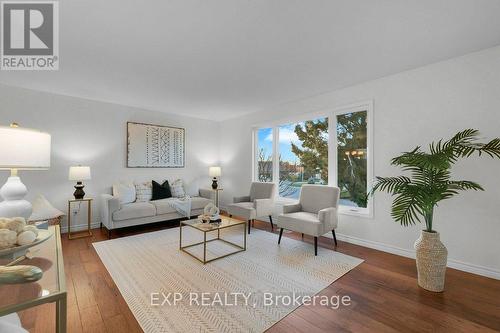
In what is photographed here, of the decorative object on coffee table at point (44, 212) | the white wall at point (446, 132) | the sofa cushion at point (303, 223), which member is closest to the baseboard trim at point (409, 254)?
the white wall at point (446, 132)

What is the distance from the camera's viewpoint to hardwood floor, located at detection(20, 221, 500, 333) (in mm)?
1611

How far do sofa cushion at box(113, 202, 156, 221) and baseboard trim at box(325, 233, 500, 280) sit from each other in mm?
3111

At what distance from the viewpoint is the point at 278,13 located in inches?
71.7

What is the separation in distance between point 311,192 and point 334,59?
1.93 metres

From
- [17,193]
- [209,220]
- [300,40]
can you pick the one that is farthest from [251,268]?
[300,40]

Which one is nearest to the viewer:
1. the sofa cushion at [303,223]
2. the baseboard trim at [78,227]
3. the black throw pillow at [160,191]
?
the sofa cushion at [303,223]

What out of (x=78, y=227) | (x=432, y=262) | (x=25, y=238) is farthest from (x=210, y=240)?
(x=432, y=262)

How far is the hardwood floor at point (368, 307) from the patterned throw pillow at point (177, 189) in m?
2.23

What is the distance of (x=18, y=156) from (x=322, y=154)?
3718 millimetres

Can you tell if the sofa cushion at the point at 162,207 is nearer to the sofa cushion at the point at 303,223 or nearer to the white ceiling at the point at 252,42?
the white ceiling at the point at 252,42

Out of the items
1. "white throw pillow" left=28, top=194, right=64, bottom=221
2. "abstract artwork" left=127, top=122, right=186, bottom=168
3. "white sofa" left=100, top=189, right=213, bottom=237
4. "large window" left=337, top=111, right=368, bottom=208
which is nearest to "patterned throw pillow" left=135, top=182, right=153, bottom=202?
"white sofa" left=100, top=189, right=213, bottom=237

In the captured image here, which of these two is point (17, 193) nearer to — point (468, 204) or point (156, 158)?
point (156, 158)

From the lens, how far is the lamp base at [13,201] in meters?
1.36

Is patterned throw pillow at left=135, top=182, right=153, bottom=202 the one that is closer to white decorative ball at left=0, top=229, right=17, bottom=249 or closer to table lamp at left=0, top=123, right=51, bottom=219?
table lamp at left=0, top=123, right=51, bottom=219
